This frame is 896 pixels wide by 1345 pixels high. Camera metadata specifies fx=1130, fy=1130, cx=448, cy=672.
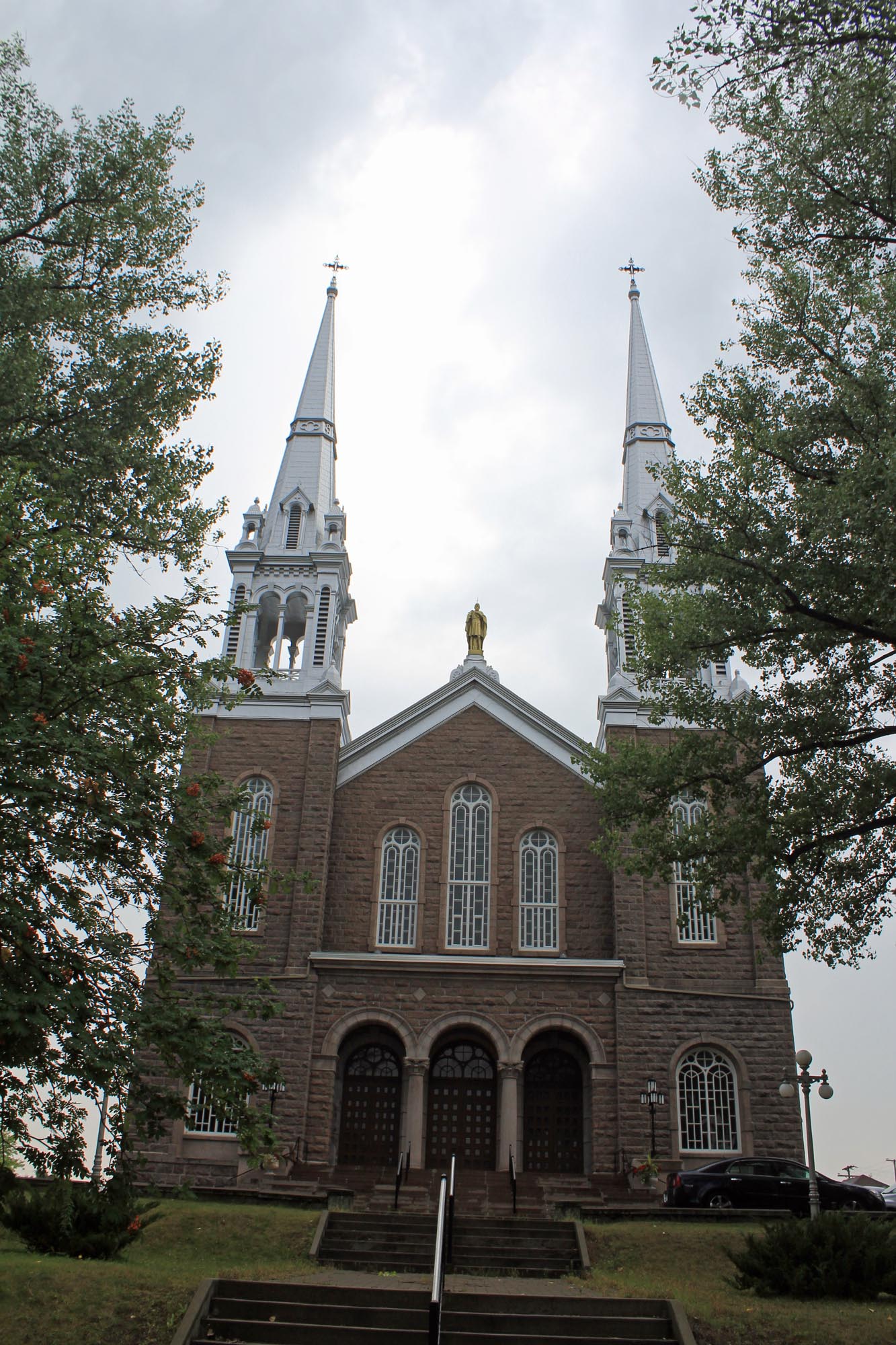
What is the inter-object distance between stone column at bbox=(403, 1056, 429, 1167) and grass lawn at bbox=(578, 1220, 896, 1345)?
624 centimetres

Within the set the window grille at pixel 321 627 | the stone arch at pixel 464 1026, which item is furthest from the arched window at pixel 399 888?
the window grille at pixel 321 627

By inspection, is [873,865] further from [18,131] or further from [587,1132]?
[18,131]

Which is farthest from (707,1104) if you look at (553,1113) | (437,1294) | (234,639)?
(234,639)

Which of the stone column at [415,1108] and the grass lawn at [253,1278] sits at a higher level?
the stone column at [415,1108]

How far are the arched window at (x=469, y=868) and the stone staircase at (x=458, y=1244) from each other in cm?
757

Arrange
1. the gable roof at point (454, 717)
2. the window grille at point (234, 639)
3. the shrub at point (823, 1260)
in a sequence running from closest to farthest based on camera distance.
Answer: the shrub at point (823, 1260)
the gable roof at point (454, 717)
the window grille at point (234, 639)

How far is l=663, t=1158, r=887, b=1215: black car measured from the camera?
1906 centimetres

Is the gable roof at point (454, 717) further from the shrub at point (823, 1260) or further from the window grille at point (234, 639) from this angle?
the shrub at point (823, 1260)

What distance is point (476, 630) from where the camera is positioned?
2900cm

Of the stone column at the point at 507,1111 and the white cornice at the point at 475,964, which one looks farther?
the white cornice at the point at 475,964

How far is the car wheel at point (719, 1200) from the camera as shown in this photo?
1902cm

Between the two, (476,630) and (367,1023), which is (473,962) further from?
(476,630)

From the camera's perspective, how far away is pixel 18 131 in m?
15.2

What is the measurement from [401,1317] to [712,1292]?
3927 mm
